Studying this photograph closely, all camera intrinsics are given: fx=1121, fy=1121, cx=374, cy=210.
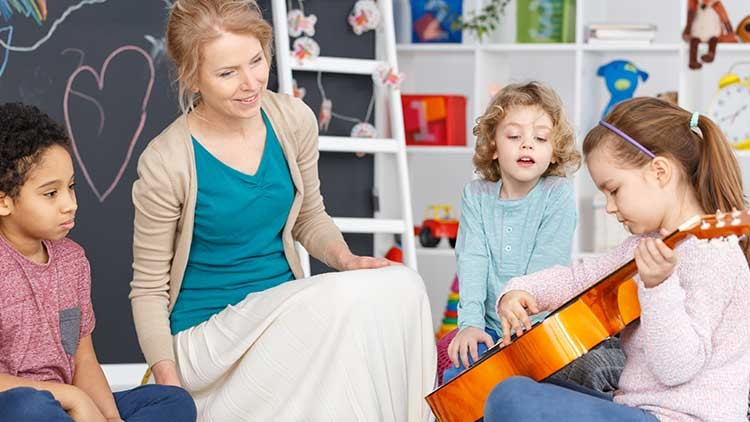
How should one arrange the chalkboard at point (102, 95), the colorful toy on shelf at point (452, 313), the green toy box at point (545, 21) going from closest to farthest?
1. the chalkboard at point (102, 95)
2. the colorful toy on shelf at point (452, 313)
3. the green toy box at point (545, 21)

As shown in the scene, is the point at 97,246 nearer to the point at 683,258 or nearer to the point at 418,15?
the point at 418,15

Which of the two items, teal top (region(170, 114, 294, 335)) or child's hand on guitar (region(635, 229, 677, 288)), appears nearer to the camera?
child's hand on guitar (region(635, 229, 677, 288))

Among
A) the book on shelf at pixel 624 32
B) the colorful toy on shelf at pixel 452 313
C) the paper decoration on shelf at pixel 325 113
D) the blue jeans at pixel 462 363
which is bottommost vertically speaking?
the colorful toy on shelf at pixel 452 313

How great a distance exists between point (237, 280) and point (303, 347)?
307 millimetres

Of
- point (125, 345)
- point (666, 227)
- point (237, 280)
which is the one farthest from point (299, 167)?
point (125, 345)

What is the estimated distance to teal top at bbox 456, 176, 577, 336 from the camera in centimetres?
253

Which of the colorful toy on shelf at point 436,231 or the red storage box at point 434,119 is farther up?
the red storage box at point 434,119

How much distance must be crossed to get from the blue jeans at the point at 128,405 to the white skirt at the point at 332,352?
177 mm

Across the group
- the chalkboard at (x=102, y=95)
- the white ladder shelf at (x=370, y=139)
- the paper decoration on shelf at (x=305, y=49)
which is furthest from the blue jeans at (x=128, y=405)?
the paper decoration on shelf at (x=305, y=49)

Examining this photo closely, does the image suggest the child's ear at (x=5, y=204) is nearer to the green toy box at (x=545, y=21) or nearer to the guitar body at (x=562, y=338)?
the guitar body at (x=562, y=338)

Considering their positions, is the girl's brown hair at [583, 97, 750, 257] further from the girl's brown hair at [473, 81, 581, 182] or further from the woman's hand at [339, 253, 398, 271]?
the woman's hand at [339, 253, 398, 271]

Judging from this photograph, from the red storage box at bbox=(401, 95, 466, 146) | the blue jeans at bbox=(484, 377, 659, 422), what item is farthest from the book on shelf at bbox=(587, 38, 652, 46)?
the blue jeans at bbox=(484, 377, 659, 422)

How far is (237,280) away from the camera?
8.45 ft

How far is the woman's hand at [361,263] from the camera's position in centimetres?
251
